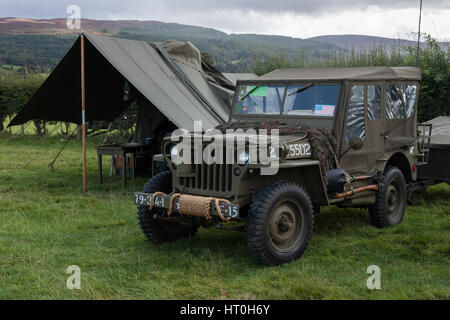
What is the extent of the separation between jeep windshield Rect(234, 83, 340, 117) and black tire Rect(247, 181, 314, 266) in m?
1.27

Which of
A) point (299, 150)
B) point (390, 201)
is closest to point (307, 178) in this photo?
point (299, 150)

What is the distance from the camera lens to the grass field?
4.25 m

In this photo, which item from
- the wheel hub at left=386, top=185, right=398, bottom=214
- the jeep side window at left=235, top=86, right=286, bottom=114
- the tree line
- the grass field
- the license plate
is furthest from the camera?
the tree line

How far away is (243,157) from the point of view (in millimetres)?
4754

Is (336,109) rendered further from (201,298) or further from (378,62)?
(378,62)

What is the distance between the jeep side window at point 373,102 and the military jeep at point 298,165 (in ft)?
0.04

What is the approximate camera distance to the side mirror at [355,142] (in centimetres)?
552

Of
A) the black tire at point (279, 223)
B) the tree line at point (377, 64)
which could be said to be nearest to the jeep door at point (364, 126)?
the black tire at point (279, 223)

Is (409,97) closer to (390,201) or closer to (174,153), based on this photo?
(390,201)

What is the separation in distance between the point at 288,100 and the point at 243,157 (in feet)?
5.14

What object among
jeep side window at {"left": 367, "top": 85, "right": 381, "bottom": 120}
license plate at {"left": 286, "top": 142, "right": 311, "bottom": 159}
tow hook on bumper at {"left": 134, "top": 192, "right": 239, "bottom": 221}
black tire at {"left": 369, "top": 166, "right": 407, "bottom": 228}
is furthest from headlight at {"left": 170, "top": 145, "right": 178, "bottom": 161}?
black tire at {"left": 369, "top": 166, "right": 407, "bottom": 228}

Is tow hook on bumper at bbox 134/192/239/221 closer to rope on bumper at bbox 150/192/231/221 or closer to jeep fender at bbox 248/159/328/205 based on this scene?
rope on bumper at bbox 150/192/231/221

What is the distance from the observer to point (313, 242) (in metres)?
5.73
